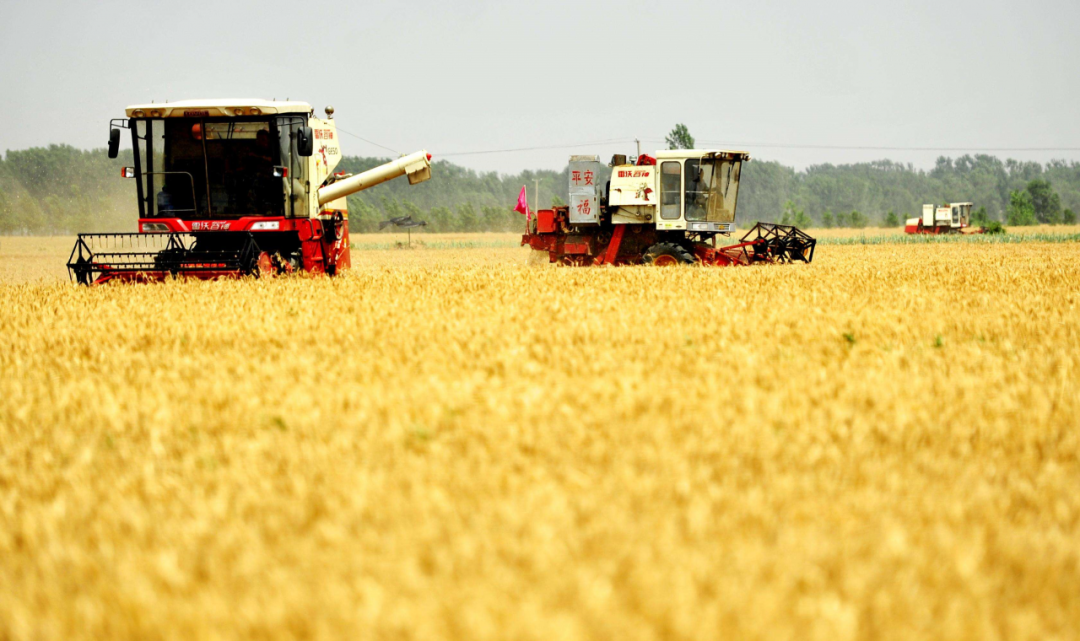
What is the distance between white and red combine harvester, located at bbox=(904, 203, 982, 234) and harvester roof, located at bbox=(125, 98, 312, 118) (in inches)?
1826

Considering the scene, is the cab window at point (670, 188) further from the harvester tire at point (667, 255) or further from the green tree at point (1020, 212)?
the green tree at point (1020, 212)

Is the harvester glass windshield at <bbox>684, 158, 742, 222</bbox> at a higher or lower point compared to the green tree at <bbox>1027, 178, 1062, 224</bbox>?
lower

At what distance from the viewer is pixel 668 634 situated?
2.13 metres

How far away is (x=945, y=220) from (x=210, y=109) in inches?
1875

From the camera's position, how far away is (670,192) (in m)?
17.7

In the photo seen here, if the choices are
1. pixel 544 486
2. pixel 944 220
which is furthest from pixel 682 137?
pixel 544 486

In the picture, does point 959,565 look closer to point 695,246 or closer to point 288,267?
point 288,267

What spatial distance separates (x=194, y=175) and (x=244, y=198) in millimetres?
793

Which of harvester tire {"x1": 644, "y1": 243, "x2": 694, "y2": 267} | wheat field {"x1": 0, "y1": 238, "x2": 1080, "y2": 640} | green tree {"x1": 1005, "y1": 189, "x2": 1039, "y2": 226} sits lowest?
wheat field {"x1": 0, "y1": 238, "x2": 1080, "y2": 640}

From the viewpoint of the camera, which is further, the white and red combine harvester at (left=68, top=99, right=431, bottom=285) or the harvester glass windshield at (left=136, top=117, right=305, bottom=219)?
the harvester glass windshield at (left=136, top=117, right=305, bottom=219)

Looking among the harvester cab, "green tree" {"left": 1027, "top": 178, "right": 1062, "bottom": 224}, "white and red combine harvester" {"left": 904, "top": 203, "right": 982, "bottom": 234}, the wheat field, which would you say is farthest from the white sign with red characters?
"green tree" {"left": 1027, "top": 178, "right": 1062, "bottom": 224}

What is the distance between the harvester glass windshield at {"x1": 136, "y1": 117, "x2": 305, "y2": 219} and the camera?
13.1 meters

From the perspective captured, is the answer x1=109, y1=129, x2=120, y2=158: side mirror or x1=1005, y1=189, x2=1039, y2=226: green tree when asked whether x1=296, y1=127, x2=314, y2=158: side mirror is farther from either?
x1=1005, y1=189, x2=1039, y2=226: green tree

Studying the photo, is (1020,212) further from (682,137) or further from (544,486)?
(544,486)
